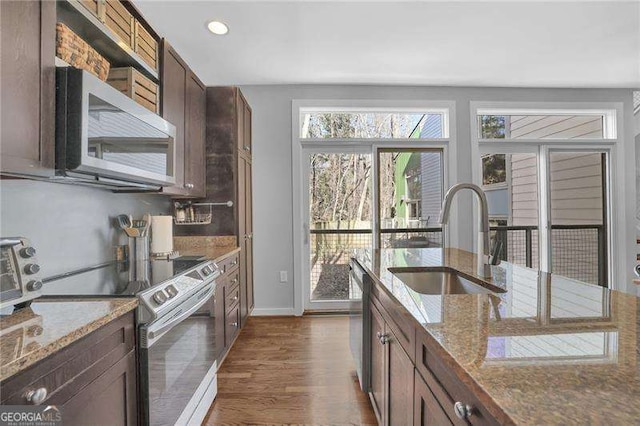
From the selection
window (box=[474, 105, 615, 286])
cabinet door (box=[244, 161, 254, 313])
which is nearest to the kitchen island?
cabinet door (box=[244, 161, 254, 313])

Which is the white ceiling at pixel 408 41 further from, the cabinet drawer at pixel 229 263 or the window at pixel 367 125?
the cabinet drawer at pixel 229 263

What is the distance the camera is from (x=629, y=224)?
3705 mm

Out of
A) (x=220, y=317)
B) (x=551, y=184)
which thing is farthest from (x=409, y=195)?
(x=220, y=317)

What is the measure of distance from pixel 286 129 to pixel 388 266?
7.85 ft

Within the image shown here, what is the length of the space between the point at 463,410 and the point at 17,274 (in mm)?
1374

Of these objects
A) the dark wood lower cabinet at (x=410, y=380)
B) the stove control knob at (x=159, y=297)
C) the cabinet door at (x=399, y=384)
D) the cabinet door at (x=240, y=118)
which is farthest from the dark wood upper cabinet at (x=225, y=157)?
the cabinet door at (x=399, y=384)

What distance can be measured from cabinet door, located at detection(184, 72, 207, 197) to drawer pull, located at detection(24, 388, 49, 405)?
71.1 inches

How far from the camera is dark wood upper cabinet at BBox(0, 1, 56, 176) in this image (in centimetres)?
102

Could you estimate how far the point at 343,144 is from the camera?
3.64 m

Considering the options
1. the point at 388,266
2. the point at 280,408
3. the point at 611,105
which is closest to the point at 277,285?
the point at 280,408

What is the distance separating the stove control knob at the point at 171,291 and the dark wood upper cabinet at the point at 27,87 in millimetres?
671

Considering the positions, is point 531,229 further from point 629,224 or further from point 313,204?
point 313,204

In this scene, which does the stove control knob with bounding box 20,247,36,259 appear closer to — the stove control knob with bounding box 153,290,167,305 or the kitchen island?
the stove control knob with bounding box 153,290,167,305

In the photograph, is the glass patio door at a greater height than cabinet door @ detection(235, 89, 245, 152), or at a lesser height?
lesser
